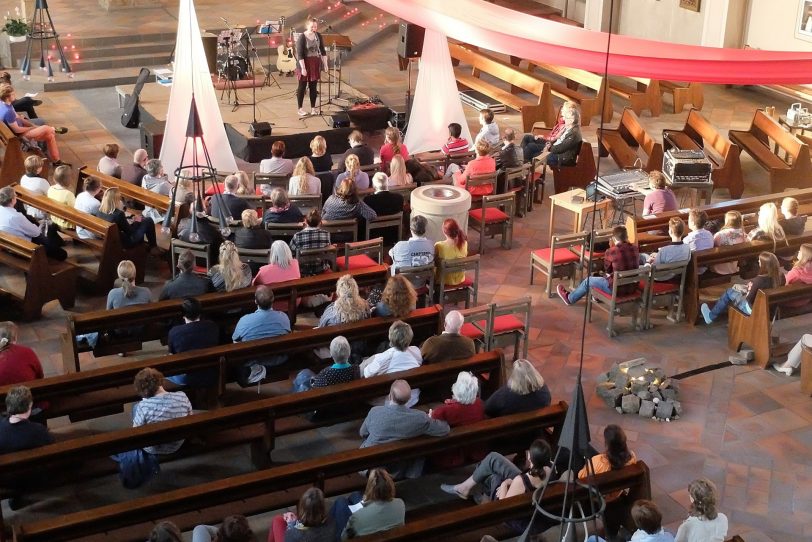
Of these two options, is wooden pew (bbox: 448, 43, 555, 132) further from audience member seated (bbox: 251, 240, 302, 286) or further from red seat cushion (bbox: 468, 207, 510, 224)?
audience member seated (bbox: 251, 240, 302, 286)

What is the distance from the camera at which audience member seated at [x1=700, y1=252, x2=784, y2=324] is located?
9055 mm

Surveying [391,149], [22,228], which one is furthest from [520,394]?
[391,149]

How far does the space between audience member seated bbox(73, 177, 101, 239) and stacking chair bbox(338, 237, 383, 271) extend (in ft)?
7.55

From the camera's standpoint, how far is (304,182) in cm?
1066

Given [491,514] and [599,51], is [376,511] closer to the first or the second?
[491,514]

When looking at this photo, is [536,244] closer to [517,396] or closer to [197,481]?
[517,396]

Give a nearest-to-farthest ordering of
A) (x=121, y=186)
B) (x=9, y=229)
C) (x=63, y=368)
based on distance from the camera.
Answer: (x=63, y=368) < (x=9, y=229) < (x=121, y=186)

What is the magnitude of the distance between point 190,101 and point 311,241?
2773 mm

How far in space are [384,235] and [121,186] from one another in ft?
8.44

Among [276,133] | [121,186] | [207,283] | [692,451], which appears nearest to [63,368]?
[207,283]

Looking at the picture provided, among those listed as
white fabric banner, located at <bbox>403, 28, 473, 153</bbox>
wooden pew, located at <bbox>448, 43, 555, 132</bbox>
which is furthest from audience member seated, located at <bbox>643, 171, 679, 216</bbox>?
wooden pew, located at <bbox>448, 43, 555, 132</bbox>

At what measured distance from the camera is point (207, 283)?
28.5 feet

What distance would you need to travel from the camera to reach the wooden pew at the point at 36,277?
9.20 metres

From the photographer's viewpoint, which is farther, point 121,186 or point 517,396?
point 121,186
